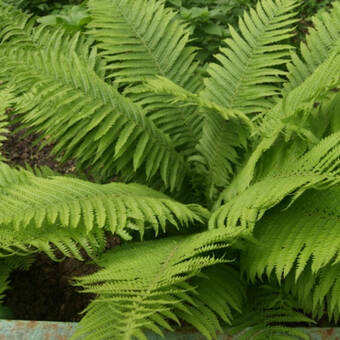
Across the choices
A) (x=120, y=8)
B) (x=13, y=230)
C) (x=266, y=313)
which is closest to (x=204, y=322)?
(x=266, y=313)

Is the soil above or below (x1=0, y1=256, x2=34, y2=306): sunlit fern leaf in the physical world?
below

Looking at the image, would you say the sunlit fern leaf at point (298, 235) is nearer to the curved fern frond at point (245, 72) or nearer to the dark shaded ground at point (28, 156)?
the curved fern frond at point (245, 72)

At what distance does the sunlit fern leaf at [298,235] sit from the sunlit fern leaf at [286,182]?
50 millimetres

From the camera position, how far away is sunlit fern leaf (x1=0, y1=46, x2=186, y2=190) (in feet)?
6.19

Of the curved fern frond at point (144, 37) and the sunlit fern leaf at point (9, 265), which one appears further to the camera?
the curved fern frond at point (144, 37)

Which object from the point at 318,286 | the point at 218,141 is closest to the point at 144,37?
the point at 218,141

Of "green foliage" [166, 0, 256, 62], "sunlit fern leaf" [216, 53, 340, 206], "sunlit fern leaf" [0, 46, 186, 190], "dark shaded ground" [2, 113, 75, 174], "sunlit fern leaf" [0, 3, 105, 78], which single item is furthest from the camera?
"dark shaded ground" [2, 113, 75, 174]

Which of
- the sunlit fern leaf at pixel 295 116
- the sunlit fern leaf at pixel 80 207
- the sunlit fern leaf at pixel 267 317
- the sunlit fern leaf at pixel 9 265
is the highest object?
the sunlit fern leaf at pixel 295 116

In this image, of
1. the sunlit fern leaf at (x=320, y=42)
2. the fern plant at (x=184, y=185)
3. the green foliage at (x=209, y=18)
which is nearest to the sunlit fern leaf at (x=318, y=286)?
the fern plant at (x=184, y=185)

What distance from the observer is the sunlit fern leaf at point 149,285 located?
1279 millimetres

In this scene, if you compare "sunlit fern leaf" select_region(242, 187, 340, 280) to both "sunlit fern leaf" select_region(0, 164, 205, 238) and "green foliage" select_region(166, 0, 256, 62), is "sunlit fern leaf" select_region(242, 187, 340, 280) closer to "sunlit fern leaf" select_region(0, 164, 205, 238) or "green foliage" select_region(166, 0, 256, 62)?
"sunlit fern leaf" select_region(0, 164, 205, 238)

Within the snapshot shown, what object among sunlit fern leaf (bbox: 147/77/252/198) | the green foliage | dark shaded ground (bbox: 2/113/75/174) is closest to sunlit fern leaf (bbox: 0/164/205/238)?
sunlit fern leaf (bbox: 147/77/252/198)

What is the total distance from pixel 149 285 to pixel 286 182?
1.87 ft

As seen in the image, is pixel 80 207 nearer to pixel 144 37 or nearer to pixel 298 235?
pixel 298 235
